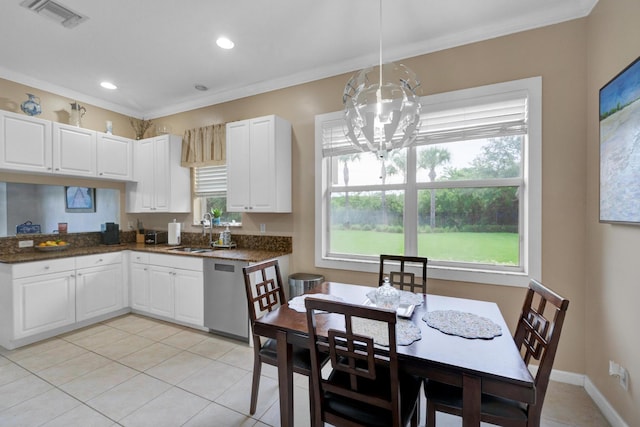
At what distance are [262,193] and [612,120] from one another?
294 cm

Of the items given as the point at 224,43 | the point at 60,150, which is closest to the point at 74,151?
the point at 60,150

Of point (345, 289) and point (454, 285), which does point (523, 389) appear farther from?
point (454, 285)

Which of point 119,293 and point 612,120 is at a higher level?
point 612,120

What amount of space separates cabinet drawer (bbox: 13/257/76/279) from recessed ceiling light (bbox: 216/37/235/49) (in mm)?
2884

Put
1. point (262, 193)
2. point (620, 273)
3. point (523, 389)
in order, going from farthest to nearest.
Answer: point (262, 193) → point (620, 273) → point (523, 389)

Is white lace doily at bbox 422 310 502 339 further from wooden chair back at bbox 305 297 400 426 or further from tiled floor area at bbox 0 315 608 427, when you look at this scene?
tiled floor area at bbox 0 315 608 427

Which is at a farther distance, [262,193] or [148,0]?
[262,193]

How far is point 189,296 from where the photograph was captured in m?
3.40

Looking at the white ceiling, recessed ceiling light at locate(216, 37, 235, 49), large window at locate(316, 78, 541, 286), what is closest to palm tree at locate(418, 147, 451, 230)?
large window at locate(316, 78, 541, 286)

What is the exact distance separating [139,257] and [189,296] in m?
1.02

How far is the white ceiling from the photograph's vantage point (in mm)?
2295

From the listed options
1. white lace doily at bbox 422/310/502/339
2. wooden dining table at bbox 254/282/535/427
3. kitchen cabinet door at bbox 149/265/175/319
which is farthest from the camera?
kitchen cabinet door at bbox 149/265/175/319

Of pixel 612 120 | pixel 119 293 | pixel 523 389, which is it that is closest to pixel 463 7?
pixel 612 120

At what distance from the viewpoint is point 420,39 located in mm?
2732
